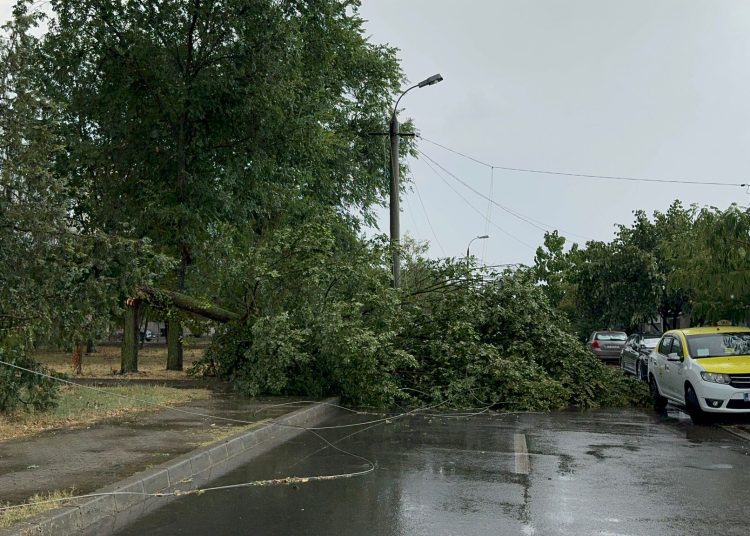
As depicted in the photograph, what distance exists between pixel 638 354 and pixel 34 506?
20.3m

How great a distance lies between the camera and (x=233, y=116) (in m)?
21.0

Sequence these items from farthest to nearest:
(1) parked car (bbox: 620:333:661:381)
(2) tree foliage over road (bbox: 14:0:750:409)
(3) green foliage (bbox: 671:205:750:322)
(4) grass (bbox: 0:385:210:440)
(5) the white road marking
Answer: (1) parked car (bbox: 620:333:661:381)
(3) green foliage (bbox: 671:205:750:322)
(2) tree foliage over road (bbox: 14:0:750:409)
(4) grass (bbox: 0:385:210:440)
(5) the white road marking

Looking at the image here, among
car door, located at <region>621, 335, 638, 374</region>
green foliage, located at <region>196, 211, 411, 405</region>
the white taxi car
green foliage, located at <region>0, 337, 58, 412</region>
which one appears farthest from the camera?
Result: car door, located at <region>621, 335, 638, 374</region>

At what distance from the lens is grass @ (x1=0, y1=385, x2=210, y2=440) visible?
10.5 metres

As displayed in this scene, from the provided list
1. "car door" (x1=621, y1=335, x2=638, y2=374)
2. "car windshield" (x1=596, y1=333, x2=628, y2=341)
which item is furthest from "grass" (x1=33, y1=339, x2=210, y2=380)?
"car windshield" (x1=596, y1=333, x2=628, y2=341)

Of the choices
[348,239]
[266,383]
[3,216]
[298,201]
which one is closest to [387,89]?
[348,239]

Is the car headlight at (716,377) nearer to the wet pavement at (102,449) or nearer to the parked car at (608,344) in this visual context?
the wet pavement at (102,449)

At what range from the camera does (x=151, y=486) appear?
7137 mm

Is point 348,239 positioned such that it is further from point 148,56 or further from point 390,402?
point 390,402

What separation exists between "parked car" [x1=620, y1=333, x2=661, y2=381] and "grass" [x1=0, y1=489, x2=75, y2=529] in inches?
718

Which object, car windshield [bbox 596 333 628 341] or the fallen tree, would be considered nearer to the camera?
the fallen tree

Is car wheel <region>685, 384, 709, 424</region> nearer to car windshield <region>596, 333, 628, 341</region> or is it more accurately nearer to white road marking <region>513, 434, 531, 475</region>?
white road marking <region>513, 434, 531, 475</region>

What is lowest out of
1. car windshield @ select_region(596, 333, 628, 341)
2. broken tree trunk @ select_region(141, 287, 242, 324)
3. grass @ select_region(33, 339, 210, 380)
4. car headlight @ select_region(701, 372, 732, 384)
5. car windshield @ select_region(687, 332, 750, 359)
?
grass @ select_region(33, 339, 210, 380)

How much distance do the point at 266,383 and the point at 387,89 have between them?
20124 mm
